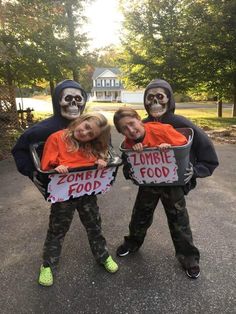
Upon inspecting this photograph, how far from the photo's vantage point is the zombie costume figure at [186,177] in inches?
102

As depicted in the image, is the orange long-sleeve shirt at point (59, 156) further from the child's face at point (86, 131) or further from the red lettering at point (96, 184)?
the red lettering at point (96, 184)

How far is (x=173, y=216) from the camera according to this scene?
271 cm

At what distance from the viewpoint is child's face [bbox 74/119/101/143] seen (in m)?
2.43

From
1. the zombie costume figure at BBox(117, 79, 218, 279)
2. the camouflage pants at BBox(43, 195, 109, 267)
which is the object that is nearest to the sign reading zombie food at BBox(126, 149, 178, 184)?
the zombie costume figure at BBox(117, 79, 218, 279)

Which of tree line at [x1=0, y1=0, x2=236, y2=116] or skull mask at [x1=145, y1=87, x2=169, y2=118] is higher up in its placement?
tree line at [x1=0, y1=0, x2=236, y2=116]

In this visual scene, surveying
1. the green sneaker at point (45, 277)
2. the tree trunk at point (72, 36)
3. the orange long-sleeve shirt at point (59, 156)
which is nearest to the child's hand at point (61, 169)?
the orange long-sleeve shirt at point (59, 156)

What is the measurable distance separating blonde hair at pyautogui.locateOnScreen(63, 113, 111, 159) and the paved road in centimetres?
119

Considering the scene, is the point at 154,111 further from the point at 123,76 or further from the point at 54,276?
the point at 123,76

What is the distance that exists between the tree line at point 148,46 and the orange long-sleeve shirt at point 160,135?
10892mm

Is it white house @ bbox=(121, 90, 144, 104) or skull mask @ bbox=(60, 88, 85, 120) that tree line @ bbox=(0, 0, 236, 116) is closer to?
skull mask @ bbox=(60, 88, 85, 120)

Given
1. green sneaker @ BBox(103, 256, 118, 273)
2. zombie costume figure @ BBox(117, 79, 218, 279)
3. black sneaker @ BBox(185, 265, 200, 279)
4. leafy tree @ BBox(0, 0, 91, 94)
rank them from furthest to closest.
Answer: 1. leafy tree @ BBox(0, 0, 91, 94)
2. green sneaker @ BBox(103, 256, 118, 273)
3. black sneaker @ BBox(185, 265, 200, 279)
4. zombie costume figure @ BBox(117, 79, 218, 279)

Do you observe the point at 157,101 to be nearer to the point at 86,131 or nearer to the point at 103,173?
the point at 86,131

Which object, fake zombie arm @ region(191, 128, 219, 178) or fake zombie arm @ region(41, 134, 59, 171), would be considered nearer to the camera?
fake zombie arm @ region(41, 134, 59, 171)

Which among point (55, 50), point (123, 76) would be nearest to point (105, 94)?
point (123, 76)
